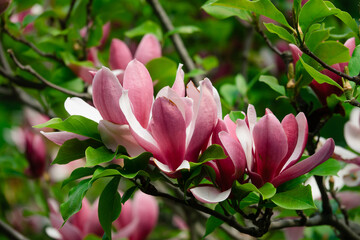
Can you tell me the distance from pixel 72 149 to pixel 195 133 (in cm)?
19

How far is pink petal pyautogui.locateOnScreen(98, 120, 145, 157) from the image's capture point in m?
0.68

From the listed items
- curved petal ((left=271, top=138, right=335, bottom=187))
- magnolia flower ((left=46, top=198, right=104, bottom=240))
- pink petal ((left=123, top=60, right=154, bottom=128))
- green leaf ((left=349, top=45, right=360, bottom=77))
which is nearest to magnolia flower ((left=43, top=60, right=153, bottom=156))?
pink petal ((left=123, top=60, right=154, bottom=128))

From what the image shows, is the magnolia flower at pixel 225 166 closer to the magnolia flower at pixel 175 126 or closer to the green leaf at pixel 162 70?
the magnolia flower at pixel 175 126

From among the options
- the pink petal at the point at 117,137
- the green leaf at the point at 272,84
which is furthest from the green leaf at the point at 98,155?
the green leaf at the point at 272,84

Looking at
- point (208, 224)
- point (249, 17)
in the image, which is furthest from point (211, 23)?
point (208, 224)

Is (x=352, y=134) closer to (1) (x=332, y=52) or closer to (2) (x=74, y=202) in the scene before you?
(1) (x=332, y=52)

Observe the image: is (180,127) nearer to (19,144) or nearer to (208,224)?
(208,224)

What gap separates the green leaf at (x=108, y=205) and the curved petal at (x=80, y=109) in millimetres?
100

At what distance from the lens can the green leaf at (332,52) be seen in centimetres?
75

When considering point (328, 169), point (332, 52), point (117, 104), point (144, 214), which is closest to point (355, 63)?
point (332, 52)

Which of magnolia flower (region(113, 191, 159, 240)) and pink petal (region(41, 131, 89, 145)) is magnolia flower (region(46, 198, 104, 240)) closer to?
Result: magnolia flower (region(113, 191, 159, 240))

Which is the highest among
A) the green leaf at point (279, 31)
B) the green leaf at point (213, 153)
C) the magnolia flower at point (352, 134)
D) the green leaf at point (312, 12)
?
the green leaf at point (312, 12)

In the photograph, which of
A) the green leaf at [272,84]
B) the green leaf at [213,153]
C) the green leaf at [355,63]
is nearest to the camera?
the green leaf at [213,153]

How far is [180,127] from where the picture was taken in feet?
2.19
